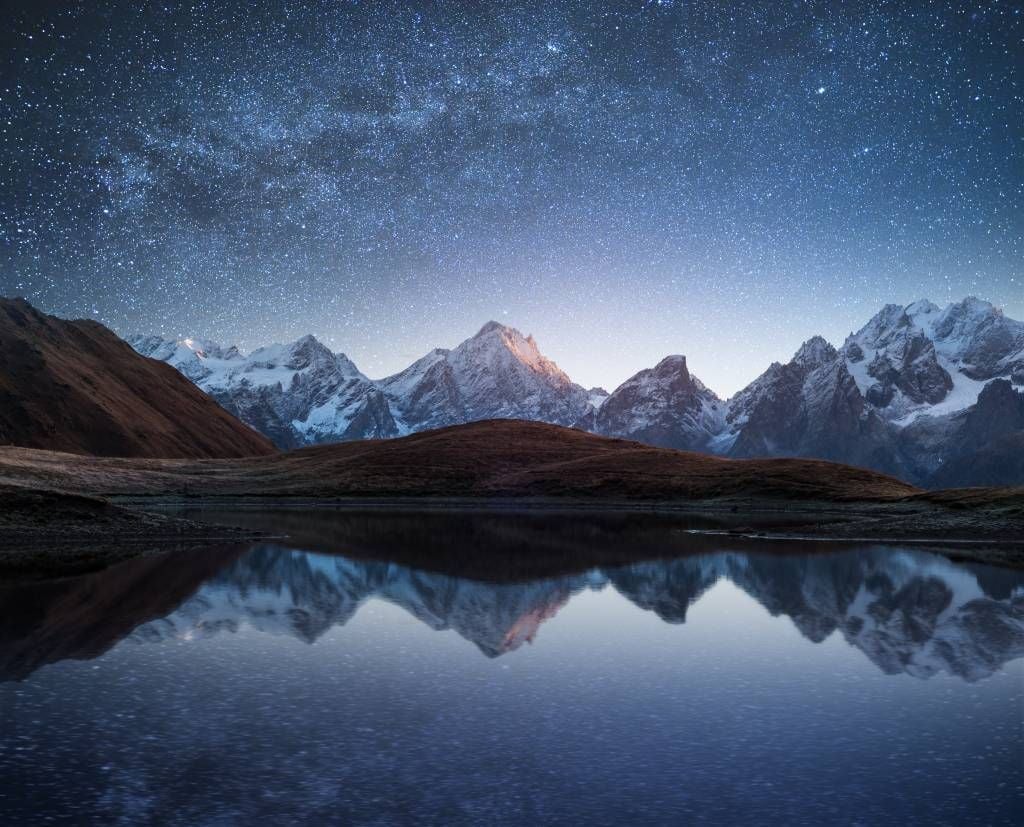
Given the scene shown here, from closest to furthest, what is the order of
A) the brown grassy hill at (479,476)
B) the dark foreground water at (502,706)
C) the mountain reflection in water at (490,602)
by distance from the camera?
the dark foreground water at (502,706) → the mountain reflection in water at (490,602) → the brown grassy hill at (479,476)

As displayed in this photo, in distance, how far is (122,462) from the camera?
531 feet

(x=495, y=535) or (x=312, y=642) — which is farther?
(x=495, y=535)

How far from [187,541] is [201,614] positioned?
89.7ft

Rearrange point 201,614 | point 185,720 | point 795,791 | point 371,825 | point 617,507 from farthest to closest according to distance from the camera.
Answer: point 617,507 < point 201,614 < point 185,720 < point 795,791 < point 371,825

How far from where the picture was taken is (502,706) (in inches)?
766

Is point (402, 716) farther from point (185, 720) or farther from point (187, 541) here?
point (187, 541)

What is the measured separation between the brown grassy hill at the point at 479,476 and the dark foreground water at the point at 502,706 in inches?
3505

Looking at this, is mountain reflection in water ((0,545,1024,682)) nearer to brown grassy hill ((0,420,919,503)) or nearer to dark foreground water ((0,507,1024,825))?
dark foreground water ((0,507,1024,825))

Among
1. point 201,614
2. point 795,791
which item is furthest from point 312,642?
point 795,791

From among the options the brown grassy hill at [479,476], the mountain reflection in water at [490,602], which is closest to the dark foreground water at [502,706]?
the mountain reflection in water at [490,602]

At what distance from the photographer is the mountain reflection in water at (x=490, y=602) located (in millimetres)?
26188

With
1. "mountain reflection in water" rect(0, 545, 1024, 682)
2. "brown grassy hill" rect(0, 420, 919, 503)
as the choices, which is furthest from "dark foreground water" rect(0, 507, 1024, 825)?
→ "brown grassy hill" rect(0, 420, 919, 503)

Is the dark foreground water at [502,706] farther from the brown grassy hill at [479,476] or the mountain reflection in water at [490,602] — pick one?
the brown grassy hill at [479,476]

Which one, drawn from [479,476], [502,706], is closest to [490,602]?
[502,706]
